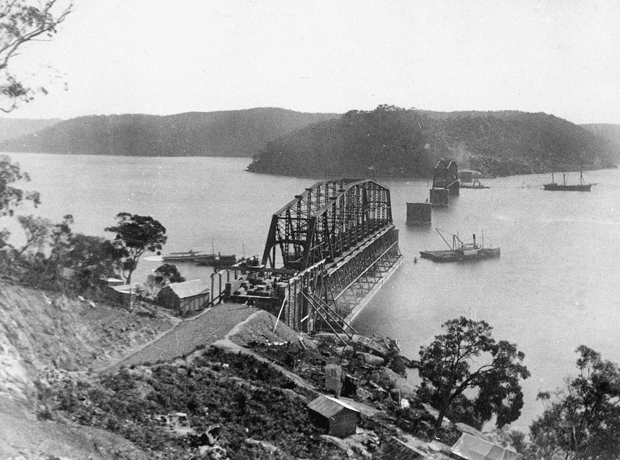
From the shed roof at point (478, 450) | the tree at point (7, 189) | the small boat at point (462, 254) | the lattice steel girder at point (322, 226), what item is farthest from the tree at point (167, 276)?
the small boat at point (462, 254)

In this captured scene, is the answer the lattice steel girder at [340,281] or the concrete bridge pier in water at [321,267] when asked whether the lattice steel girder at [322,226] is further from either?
the lattice steel girder at [340,281]

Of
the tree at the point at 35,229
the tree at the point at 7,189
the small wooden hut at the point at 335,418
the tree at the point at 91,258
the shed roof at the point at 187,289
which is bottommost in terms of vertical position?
the small wooden hut at the point at 335,418

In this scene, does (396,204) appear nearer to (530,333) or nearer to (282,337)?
(530,333)

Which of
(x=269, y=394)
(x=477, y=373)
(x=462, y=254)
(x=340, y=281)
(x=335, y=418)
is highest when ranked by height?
(x=269, y=394)

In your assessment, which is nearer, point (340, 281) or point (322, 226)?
point (322, 226)

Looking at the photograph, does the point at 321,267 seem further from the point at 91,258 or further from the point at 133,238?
the point at 91,258

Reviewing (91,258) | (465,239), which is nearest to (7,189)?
(91,258)
